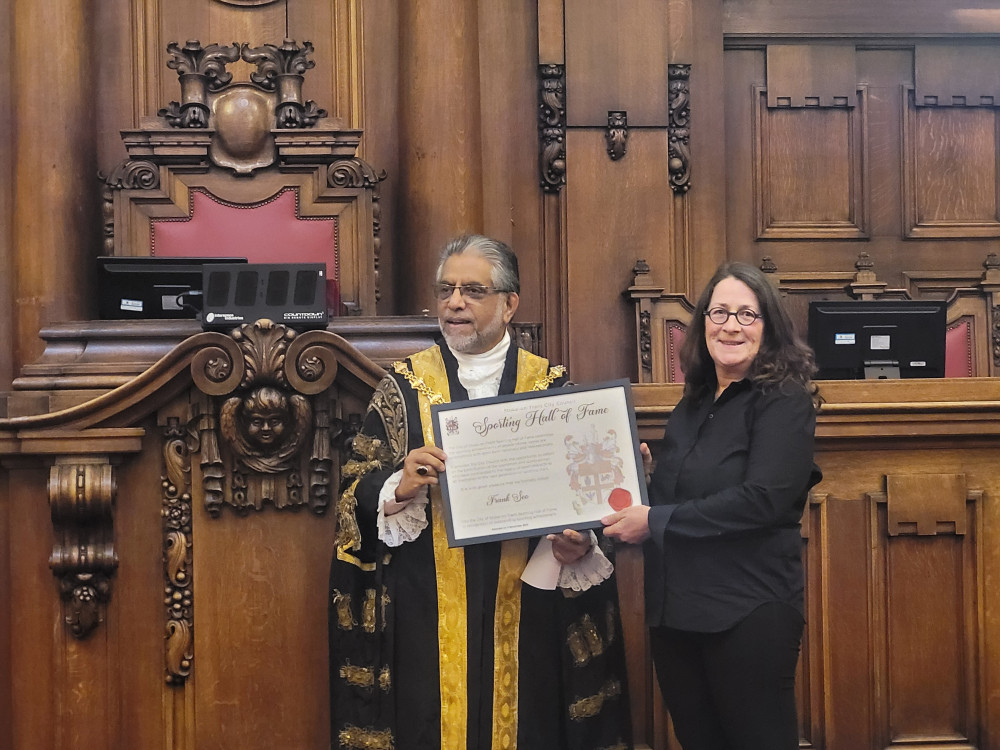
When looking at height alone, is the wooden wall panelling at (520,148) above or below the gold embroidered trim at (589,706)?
above

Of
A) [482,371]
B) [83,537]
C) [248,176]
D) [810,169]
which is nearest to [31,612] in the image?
[83,537]

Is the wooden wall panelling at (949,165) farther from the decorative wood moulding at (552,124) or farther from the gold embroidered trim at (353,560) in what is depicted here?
the gold embroidered trim at (353,560)

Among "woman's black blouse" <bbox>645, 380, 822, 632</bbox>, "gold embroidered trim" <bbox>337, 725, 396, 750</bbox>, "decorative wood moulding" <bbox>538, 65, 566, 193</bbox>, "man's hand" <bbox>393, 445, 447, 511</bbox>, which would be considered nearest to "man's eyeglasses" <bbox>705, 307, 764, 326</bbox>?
"woman's black blouse" <bbox>645, 380, 822, 632</bbox>

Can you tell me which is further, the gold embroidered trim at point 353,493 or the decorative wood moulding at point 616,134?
the decorative wood moulding at point 616,134

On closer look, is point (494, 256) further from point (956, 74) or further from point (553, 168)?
point (956, 74)

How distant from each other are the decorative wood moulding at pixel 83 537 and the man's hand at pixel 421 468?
727mm

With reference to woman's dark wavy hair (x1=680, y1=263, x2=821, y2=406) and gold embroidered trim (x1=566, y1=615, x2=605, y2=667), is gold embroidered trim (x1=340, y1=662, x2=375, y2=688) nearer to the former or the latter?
gold embroidered trim (x1=566, y1=615, x2=605, y2=667)

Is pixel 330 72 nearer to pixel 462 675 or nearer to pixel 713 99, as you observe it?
pixel 713 99

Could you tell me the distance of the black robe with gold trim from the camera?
232 cm

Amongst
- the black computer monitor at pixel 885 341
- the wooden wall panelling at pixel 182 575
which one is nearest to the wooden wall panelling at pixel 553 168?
the black computer monitor at pixel 885 341

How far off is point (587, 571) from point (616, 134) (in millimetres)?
2589

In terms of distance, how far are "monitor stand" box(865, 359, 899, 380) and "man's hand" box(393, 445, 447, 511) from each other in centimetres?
176

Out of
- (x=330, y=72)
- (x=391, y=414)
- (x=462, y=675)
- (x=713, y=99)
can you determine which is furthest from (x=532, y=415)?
(x=713, y=99)

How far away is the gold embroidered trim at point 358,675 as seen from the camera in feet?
7.79
